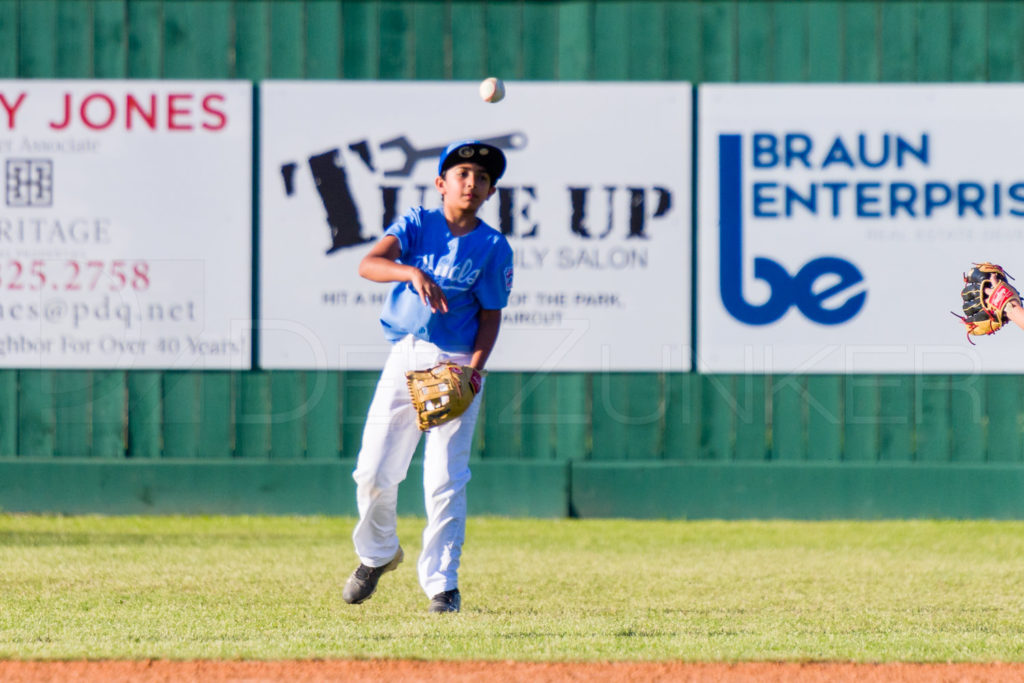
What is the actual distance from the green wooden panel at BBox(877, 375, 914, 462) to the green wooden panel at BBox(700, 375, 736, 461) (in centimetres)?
101

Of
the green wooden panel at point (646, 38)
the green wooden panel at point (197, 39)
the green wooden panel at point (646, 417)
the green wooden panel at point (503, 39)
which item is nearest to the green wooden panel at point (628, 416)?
the green wooden panel at point (646, 417)

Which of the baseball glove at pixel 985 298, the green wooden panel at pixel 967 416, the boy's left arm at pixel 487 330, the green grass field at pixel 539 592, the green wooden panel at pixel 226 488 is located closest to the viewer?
the baseball glove at pixel 985 298

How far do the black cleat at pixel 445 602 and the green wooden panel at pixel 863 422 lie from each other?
4.51m

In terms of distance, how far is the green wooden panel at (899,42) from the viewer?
9.16 meters

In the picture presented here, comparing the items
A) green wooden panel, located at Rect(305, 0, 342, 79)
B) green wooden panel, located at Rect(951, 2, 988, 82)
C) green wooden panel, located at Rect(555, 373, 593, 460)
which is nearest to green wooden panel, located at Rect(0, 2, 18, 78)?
green wooden panel, located at Rect(305, 0, 342, 79)

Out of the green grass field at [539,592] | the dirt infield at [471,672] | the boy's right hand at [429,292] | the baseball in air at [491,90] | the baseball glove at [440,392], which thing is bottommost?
the green grass field at [539,592]

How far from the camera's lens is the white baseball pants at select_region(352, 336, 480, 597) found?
5359mm

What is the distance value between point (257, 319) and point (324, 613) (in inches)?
159

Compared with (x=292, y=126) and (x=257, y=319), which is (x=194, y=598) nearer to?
(x=257, y=319)

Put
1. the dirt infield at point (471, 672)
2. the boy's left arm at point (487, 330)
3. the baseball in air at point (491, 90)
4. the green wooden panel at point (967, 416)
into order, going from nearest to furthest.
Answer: the dirt infield at point (471, 672) → the boy's left arm at point (487, 330) → the baseball in air at point (491, 90) → the green wooden panel at point (967, 416)

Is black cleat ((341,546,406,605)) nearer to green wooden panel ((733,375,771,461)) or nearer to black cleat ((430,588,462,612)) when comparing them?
black cleat ((430,588,462,612))

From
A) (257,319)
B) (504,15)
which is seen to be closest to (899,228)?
(504,15)

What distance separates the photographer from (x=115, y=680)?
13.5ft

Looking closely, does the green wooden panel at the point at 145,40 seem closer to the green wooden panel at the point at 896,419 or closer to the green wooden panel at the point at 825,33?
the green wooden panel at the point at 825,33
